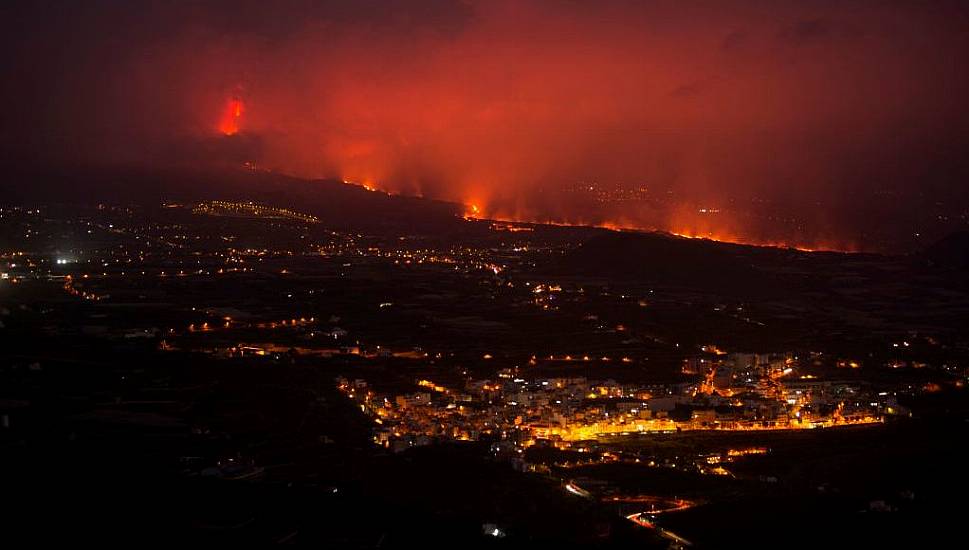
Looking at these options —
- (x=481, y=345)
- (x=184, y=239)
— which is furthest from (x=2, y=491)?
(x=184, y=239)

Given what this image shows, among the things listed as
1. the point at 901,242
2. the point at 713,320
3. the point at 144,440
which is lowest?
the point at 144,440

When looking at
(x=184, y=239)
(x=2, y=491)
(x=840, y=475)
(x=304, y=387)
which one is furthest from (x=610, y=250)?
(x=2, y=491)

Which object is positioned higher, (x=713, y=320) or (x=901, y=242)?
(x=901, y=242)

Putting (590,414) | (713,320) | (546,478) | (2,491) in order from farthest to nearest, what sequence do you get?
(713,320) < (590,414) < (546,478) < (2,491)

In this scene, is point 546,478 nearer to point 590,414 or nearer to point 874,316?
point 590,414

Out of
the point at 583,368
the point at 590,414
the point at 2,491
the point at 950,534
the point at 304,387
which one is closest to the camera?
the point at 2,491

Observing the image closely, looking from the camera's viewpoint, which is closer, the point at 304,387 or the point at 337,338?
the point at 304,387

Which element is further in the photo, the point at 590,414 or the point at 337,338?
the point at 337,338

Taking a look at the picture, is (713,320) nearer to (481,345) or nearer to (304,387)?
(481,345)

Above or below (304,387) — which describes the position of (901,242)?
above
